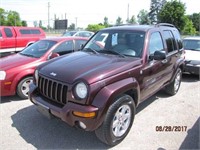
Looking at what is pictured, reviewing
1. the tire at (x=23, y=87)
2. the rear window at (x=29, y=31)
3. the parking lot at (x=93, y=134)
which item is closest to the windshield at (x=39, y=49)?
the tire at (x=23, y=87)

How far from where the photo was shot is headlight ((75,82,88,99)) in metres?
3.27

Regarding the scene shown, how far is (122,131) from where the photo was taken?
150 inches

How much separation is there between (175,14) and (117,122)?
118 ft

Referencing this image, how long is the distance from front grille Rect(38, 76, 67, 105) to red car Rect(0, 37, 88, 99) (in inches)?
63.6

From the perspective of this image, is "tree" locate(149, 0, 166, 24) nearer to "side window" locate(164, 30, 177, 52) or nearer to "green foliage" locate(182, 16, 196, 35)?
"green foliage" locate(182, 16, 196, 35)

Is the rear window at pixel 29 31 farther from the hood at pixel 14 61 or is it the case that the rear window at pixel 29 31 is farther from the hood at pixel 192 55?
the hood at pixel 192 55

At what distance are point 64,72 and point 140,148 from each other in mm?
1759

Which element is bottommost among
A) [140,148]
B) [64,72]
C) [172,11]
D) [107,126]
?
[140,148]

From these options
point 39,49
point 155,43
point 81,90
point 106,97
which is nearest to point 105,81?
point 106,97

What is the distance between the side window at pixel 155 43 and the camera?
179 inches

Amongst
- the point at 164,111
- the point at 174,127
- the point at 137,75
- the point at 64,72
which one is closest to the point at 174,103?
the point at 164,111

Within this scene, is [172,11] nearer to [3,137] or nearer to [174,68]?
[174,68]

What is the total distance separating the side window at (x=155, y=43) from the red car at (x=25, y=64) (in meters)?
2.49

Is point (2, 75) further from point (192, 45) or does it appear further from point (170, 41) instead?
point (192, 45)
